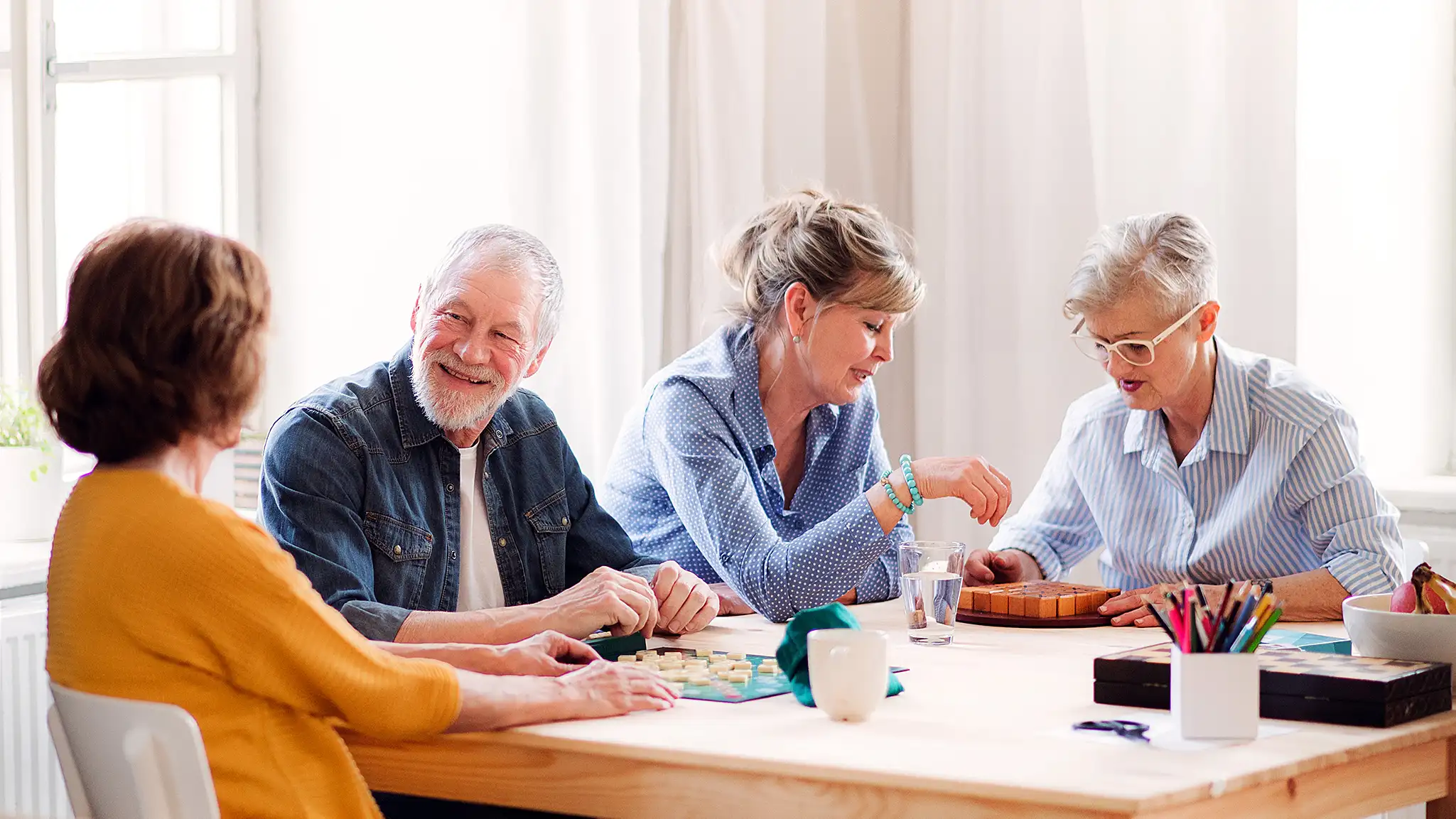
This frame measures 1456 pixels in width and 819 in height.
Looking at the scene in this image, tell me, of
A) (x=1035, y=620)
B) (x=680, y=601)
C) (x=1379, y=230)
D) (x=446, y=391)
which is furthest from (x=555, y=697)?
(x=1379, y=230)

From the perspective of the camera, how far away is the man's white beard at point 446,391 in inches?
80.4

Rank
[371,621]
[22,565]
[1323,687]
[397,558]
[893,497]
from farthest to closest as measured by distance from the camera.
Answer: [22,565], [893,497], [397,558], [371,621], [1323,687]

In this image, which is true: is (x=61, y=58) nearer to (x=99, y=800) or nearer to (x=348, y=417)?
(x=348, y=417)

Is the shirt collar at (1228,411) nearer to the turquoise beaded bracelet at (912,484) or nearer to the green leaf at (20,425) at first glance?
the turquoise beaded bracelet at (912,484)

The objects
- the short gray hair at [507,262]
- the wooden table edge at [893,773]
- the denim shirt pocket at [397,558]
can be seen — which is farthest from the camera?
the short gray hair at [507,262]

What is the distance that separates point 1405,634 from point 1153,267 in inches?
32.0

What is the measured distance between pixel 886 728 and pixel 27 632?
83.4 inches

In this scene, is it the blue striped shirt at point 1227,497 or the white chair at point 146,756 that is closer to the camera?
the white chair at point 146,756

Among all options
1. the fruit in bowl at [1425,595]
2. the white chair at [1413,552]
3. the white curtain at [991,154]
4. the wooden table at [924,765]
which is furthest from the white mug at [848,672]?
the white curtain at [991,154]

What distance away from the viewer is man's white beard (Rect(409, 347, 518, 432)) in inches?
80.4

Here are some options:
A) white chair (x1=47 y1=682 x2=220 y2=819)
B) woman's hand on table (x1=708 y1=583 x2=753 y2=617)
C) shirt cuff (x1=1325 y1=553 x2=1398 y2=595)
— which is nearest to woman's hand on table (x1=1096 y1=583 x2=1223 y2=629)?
shirt cuff (x1=1325 y1=553 x2=1398 y2=595)

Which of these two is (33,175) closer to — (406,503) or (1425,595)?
(406,503)

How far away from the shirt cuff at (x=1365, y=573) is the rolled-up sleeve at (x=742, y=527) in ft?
2.13

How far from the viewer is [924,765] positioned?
132cm
